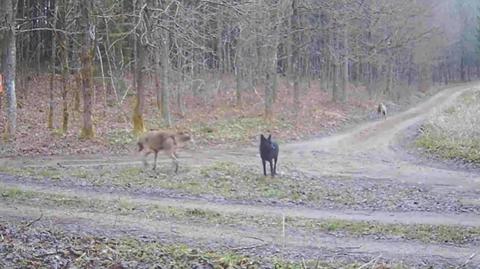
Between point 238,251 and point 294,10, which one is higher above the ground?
point 294,10

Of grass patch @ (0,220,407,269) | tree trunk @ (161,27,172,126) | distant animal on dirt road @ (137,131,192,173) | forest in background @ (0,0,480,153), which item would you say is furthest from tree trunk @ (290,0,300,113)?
grass patch @ (0,220,407,269)

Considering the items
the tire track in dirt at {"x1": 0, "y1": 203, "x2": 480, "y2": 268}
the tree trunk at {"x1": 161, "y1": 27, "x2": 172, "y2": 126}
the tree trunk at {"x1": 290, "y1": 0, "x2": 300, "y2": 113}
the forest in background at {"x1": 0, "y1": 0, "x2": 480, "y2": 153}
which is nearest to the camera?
the tire track in dirt at {"x1": 0, "y1": 203, "x2": 480, "y2": 268}

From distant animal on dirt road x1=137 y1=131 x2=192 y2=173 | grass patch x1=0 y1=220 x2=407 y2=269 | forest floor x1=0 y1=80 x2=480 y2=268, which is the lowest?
forest floor x1=0 y1=80 x2=480 y2=268

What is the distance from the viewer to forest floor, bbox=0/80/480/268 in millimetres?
7598

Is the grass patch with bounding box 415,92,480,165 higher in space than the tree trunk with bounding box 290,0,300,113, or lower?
lower

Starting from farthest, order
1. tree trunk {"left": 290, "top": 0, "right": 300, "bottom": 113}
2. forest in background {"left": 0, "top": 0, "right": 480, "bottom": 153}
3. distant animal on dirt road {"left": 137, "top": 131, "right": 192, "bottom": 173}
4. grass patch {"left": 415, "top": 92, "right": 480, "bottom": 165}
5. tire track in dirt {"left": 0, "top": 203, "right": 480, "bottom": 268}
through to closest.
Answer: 1. tree trunk {"left": 290, "top": 0, "right": 300, "bottom": 113}
2. forest in background {"left": 0, "top": 0, "right": 480, "bottom": 153}
3. grass patch {"left": 415, "top": 92, "right": 480, "bottom": 165}
4. distant animal on dirt road {"left": 137, "top": 131, "right": 192, "bottom": 173}
5. tire track in dirt {"left": 0, "top": 203, "right": 480, "bottom": 268}

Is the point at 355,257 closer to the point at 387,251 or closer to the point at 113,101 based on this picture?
the point at 387,251

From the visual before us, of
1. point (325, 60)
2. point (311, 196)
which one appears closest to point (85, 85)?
point (311, 196)

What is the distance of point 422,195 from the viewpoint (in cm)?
1475

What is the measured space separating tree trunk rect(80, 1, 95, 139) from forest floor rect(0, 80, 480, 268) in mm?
2404

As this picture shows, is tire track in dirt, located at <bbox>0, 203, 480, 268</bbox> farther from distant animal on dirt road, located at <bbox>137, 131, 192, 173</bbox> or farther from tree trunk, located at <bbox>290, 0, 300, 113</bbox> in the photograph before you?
tree trunk, located at <bbox>290, 0, 300, 113</bbox>

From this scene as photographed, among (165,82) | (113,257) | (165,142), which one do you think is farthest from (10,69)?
(113,257)

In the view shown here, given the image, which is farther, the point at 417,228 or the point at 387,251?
the point at 417,228

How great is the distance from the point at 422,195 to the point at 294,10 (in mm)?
20971
